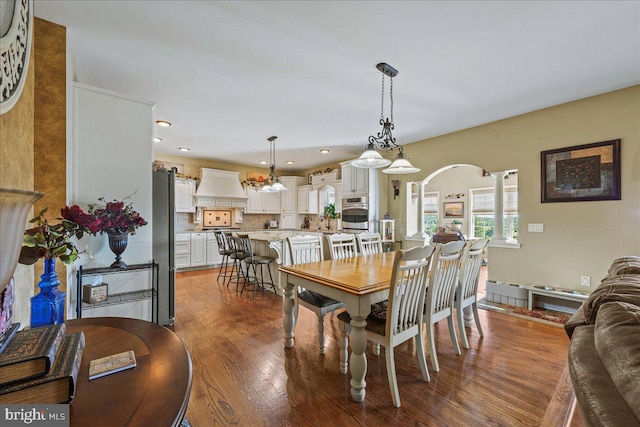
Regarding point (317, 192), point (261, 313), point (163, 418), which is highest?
point (317, 192)

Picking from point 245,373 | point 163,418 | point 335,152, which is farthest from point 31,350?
point 335,152

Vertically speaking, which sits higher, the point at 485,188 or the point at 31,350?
the point at 485,188

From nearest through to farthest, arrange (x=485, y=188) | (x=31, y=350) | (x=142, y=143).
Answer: (x=31, y=350)
(x=142, y=143)
(x=485, y=188)

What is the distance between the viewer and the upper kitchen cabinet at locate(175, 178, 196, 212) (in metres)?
5.98

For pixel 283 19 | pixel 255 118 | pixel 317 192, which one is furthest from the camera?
pixel 317 192

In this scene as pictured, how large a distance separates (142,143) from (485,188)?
838cm

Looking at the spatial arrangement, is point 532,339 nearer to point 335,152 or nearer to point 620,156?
point 620,156

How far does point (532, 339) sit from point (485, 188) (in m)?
6.24

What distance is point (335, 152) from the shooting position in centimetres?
585

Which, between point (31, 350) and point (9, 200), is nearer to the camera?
point (9, 200)

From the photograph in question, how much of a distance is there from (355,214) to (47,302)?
497 cm

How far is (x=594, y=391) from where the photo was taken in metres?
0.74

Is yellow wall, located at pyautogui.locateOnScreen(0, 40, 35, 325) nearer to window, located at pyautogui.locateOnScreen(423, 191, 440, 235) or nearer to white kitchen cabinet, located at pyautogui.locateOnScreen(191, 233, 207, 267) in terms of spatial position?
white kitchen cabinet, located at pyautogui.locateOnScreen(191, 233, 207, 267)

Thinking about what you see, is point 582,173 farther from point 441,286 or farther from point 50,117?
point 50,117
